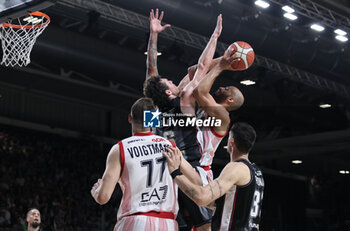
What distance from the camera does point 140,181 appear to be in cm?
437

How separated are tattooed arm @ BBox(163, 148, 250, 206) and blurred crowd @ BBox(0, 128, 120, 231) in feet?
42.2

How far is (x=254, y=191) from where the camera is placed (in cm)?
475

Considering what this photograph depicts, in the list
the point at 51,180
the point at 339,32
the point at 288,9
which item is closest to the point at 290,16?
the point at 288,9

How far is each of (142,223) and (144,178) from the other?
1.12 ft

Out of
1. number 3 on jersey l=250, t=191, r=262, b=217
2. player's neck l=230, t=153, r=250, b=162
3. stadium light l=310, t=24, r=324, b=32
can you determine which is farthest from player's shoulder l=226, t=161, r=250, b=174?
stadium light l=310, t=24, r=324, b=32

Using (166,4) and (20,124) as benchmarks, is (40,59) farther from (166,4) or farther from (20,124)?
(20,124)

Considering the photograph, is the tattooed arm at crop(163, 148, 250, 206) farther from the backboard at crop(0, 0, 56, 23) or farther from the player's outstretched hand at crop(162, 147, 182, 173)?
the backboard at crop(0, 0, 56, 23)

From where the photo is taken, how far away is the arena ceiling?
42.3 feet

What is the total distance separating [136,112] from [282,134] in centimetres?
→ 1757

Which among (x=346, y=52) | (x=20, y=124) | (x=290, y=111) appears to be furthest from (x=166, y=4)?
(x=20, y=124)

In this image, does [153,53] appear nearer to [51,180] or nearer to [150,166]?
[150,166]

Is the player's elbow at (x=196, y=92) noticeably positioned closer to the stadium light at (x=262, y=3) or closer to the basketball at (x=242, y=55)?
the basketball at (x=242, y=55)

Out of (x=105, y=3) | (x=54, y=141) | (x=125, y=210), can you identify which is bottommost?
(x=125, y=210)

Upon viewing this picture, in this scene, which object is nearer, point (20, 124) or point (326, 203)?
point (20, 124)
